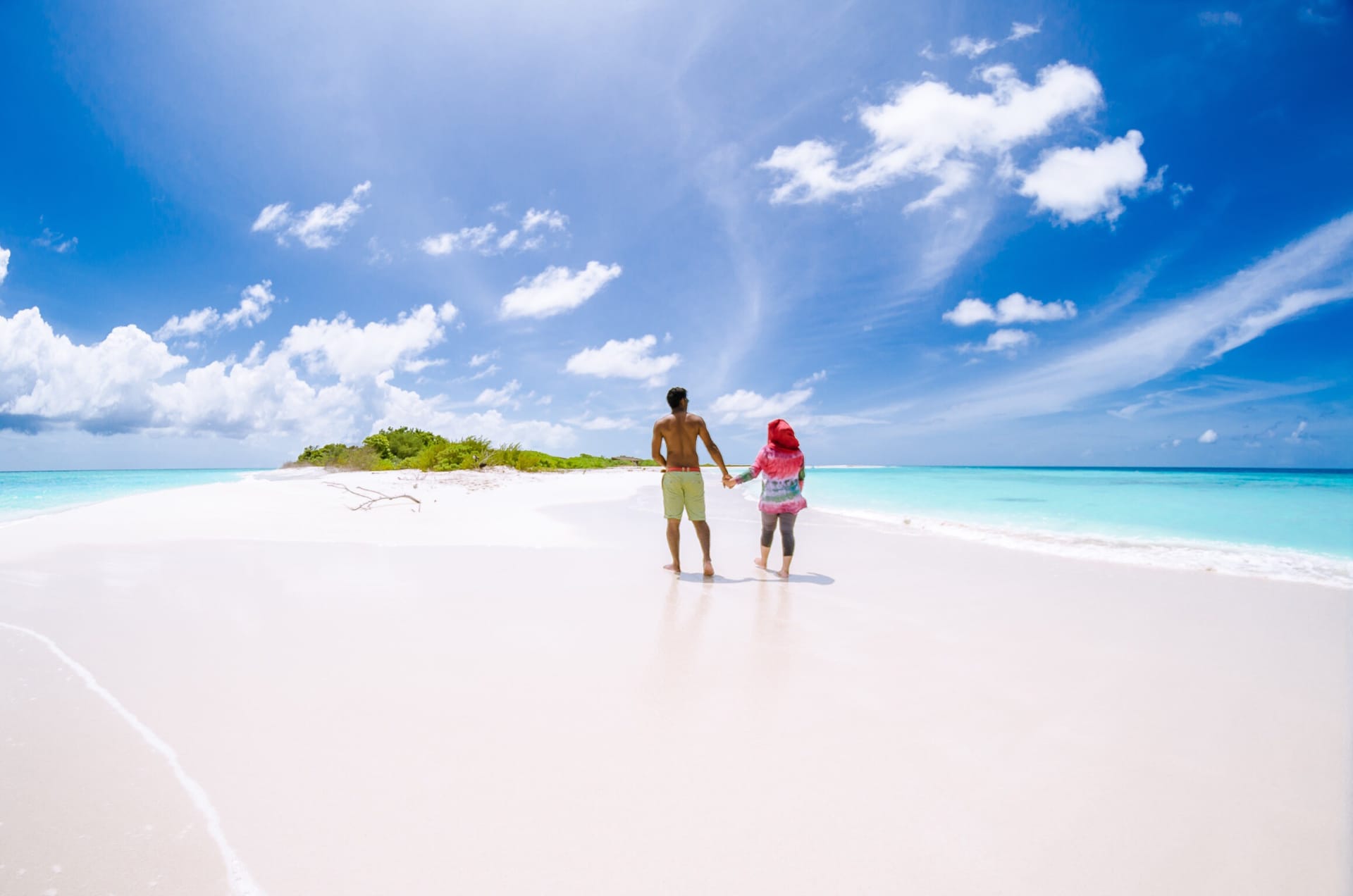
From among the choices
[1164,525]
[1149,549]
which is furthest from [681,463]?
[1164,525]

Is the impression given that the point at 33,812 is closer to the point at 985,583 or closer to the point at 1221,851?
the point at 1221,851

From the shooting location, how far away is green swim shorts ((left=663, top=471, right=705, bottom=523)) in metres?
6.32

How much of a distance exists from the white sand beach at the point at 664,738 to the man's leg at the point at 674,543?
0.81 m

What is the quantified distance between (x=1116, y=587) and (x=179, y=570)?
30.4ft

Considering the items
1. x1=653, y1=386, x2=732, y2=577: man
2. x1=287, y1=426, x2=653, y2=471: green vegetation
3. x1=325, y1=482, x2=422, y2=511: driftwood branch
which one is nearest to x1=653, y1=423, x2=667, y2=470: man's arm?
x1=653, y1=386, x2=732, y2=577: man

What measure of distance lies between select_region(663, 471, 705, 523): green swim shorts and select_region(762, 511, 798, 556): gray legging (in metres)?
0.73

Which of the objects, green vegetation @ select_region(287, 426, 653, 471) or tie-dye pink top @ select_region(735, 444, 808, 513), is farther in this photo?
green vegetation @ select_region(287, 426, 653, 471)

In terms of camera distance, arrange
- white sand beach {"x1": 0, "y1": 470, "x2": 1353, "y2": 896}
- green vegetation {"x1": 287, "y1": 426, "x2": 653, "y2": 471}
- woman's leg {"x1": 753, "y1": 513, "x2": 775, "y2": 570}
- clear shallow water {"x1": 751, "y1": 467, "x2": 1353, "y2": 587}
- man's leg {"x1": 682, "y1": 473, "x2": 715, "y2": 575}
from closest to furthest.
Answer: white sand beach {"x1": 0, "y1": 470, "x2": 1353, "y2": 896}, man's leg {"x1": 682, "y1": 473, "x2": 715, "y2": 575}, woman's leg {"x1": 753, "y1": 513, "x2": 775, "y2": 570}, clear shallow water {"x1": 751, "y1": 467, "x2": 1353, "y2": 587}, green vegetation {"x1": 287, "y1": 426, "x2": 653, "y2": 471}

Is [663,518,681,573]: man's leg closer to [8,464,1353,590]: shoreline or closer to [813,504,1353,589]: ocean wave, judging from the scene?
[8,464,1353,590]: shoreline

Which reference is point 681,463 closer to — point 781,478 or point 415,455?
point 781,478

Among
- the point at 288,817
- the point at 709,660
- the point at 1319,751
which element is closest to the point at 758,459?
the point at 709,660

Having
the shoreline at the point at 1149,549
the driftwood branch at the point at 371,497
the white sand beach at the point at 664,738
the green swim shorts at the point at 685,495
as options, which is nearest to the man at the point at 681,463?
the green swim shorts at the point at 685,495

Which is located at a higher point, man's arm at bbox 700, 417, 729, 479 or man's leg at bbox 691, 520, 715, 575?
man's arm at bbox 700, 417, 729, 479

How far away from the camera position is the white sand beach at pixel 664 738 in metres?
1.76
